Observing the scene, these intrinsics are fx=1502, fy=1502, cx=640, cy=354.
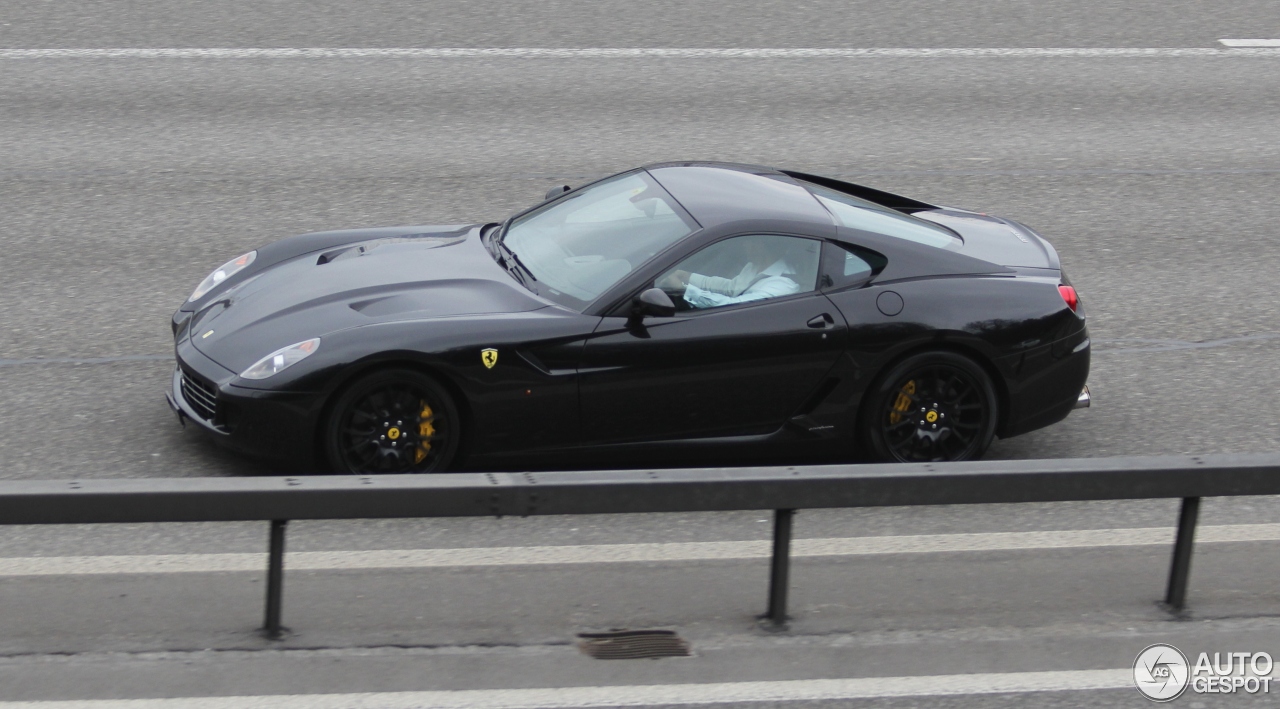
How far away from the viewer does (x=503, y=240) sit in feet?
24.1

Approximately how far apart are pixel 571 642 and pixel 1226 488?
7.37 ft

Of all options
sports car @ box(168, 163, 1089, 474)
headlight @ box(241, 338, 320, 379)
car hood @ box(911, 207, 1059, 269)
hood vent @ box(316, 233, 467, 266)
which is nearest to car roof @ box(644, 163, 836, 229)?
sports car @ box(168, 163, 1089, 474)

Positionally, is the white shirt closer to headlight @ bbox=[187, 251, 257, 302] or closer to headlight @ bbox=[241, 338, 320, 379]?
headlight @ bbox=[241, 338, 320, 379]

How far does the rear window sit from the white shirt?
1.43 ft

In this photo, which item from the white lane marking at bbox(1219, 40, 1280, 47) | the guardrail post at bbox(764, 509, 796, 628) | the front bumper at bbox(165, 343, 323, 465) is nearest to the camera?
the guardrail post at bbox(764, 509, 796, 628)

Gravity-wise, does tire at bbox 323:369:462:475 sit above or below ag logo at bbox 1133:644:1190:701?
above

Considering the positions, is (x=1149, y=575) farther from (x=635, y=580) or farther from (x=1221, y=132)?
(x=1221, y=132)

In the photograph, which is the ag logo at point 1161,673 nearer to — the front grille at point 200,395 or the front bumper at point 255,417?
the front bumper at point 255,417

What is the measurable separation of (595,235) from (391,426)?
4.63 feet

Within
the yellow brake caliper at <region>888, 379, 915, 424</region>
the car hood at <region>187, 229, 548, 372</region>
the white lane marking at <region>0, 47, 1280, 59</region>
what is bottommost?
the yellow brake caliper at <region>888, 379, 915, 424</region>

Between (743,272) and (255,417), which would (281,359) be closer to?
(255,417)

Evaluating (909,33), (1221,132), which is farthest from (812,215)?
(909,33)

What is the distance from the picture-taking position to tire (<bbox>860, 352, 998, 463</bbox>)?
6605 millimetres

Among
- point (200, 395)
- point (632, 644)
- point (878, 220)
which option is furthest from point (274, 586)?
point (878, 220)
